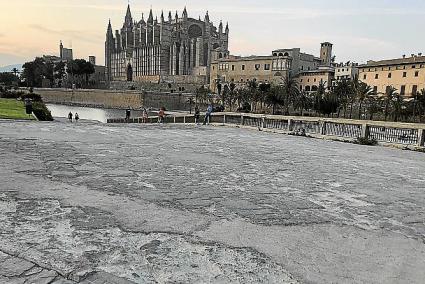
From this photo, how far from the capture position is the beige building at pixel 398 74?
7188 cm

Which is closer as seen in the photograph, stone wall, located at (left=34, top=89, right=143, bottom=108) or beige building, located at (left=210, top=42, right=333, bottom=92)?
stone wall, located at (left=34, top=89, right=143, bottom=108)

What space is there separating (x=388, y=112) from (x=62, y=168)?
2155 inches

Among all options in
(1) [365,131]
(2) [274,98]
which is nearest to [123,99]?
(2) [274,98]

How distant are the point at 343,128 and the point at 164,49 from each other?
380ft

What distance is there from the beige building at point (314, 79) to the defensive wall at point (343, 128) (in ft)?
241

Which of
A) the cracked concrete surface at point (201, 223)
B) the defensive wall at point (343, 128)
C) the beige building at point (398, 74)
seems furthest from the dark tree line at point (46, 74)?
the cracked concrete surface at point (201, 223)

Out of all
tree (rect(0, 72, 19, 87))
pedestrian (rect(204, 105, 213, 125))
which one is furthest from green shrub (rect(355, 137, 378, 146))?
tree (rect(0, 72, 19, 87))

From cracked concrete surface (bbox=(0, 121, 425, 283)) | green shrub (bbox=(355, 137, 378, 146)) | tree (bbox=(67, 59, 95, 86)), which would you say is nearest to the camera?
cracked concrete surface (bbox=(0, 121, 425, 283))

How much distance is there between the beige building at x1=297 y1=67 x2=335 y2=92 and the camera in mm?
92938

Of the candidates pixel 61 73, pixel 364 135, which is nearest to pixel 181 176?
pixel 364 135

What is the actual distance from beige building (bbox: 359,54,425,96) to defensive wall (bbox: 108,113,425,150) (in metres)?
59.8

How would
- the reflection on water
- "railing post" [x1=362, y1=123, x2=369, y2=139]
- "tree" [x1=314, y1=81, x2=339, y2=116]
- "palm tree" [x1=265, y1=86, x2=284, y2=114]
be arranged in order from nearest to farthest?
"railing post" [x1=362, y1=123, x2=369, y2=139] < "tree" [x1=314, y1=81, x2=339, y2=116] < "palm tree" [x1=265, y1=86, x2=284, y2=114] < the reflection on water

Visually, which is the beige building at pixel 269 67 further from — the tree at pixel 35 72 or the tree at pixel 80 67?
the tree at pixel 35 72

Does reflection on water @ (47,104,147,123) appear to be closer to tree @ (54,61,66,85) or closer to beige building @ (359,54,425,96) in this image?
tree @ (54,61,66,85)
